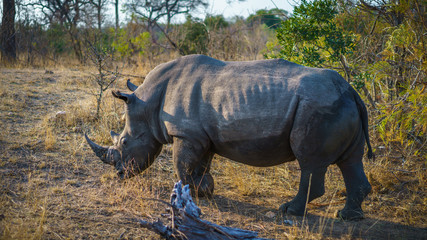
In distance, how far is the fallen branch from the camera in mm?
3135

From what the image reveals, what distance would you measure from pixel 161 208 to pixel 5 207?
158cm

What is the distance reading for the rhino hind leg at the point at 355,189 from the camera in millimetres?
4008

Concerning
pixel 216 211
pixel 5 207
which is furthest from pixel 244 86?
pixel 5 207

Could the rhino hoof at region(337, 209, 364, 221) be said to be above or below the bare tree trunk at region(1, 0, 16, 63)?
below

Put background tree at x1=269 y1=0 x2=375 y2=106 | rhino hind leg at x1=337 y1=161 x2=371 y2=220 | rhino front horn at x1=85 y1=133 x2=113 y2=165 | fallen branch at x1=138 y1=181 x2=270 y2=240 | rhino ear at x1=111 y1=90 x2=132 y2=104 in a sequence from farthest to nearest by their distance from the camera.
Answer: background tree at x1=269 y1=0 x2=375 y2=106, rhino front horn at x1=85 y1=133 x2=113 y2=165, rhino ear at x1=111 y1=90 x2=132 y2=104, rhino hind leg at x1=337 y1=161 x2=371 y2=220, fallen branch at x1=138 y1=181 x2=270 y2=240

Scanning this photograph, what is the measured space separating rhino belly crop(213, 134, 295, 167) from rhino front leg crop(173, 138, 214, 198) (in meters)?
0.26

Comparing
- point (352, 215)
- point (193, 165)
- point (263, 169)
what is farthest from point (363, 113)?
point (263, 169)

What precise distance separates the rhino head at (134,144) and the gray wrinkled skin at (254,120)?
0.04 feet

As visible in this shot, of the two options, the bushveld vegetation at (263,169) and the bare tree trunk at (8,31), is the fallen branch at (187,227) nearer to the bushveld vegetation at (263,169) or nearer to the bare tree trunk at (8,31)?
the bushveld vegetation at (263,169)

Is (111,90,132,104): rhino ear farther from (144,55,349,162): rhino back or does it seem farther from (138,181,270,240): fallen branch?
(138,181,270,240): fallen branch

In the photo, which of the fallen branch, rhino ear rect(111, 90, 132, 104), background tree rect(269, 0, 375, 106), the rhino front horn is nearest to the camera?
the fallen branch

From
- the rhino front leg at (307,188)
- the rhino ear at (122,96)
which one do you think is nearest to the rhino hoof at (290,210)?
the rhino front leg at (307,188)

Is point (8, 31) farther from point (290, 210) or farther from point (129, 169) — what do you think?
point (290, 210)

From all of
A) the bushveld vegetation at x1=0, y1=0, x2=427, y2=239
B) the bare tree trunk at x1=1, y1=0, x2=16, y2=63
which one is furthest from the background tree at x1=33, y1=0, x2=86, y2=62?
the bushveld vegetation at x1=0, y1=0, x2=427, y2=239
